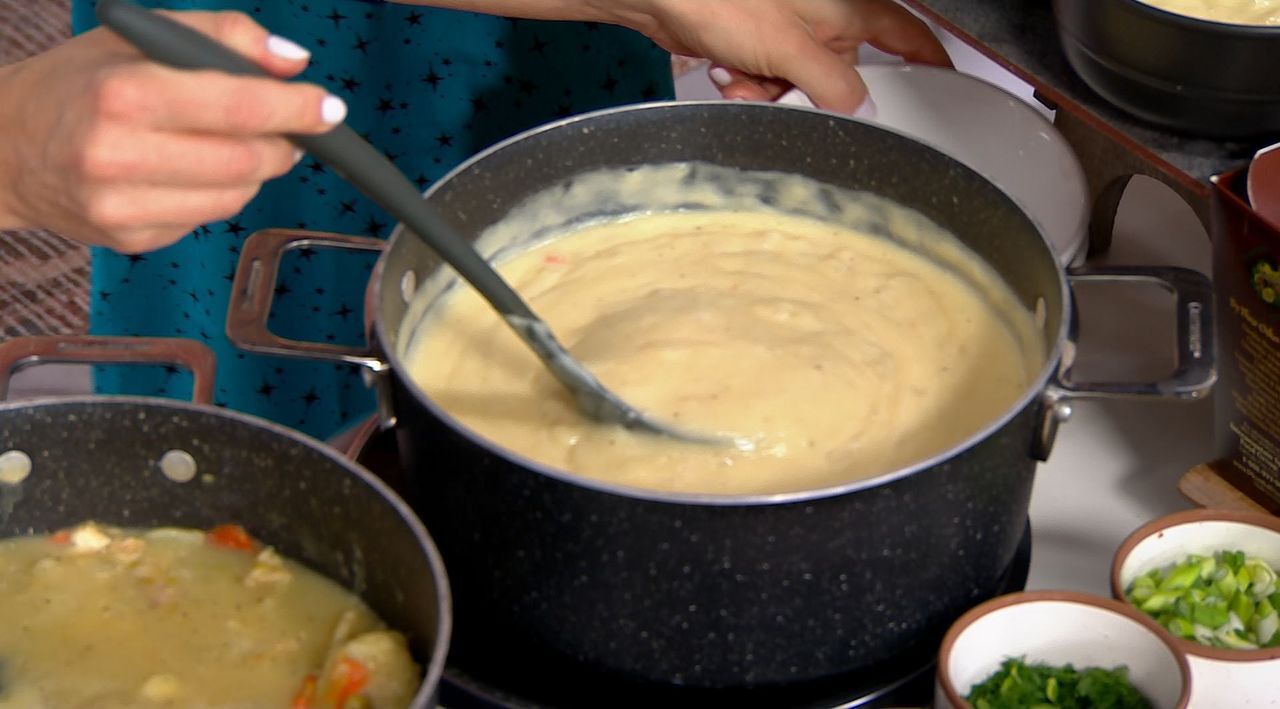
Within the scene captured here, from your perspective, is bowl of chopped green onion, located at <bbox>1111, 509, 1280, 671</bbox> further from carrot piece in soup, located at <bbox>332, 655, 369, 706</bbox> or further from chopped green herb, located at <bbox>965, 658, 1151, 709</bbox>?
carrot piece in soup, located at <bbox>332, 655, 369, 706</bbox>

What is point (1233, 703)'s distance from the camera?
2.68 feet

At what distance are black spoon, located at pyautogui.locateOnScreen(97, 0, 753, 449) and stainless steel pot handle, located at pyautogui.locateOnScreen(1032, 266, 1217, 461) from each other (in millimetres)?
202

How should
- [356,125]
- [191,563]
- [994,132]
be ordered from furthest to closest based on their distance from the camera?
[356,125]
[994,132]
[191,563]

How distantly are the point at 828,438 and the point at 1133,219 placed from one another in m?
0.57

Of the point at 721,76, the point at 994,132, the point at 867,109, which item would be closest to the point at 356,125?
the point at 721,76

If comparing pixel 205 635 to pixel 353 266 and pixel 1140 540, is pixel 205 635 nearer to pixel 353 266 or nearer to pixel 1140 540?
pixel 1140 540

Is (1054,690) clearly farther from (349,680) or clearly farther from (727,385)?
(349,680)

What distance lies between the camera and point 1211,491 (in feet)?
3.26


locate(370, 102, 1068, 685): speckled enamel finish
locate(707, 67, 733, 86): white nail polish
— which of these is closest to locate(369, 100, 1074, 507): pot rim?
locate(370, 102, 1068, 685): speckled enamel finish

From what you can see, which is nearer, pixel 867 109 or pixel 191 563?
pixel 191 563

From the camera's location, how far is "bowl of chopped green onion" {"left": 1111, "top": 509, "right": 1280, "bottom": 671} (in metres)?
0.84

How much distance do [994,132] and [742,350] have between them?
539 mm

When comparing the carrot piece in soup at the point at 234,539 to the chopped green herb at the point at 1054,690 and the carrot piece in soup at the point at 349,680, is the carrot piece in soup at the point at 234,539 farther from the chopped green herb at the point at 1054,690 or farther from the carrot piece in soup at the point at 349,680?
the chopped green herb at the point at 1054,690

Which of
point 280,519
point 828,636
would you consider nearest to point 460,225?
point 280,519
